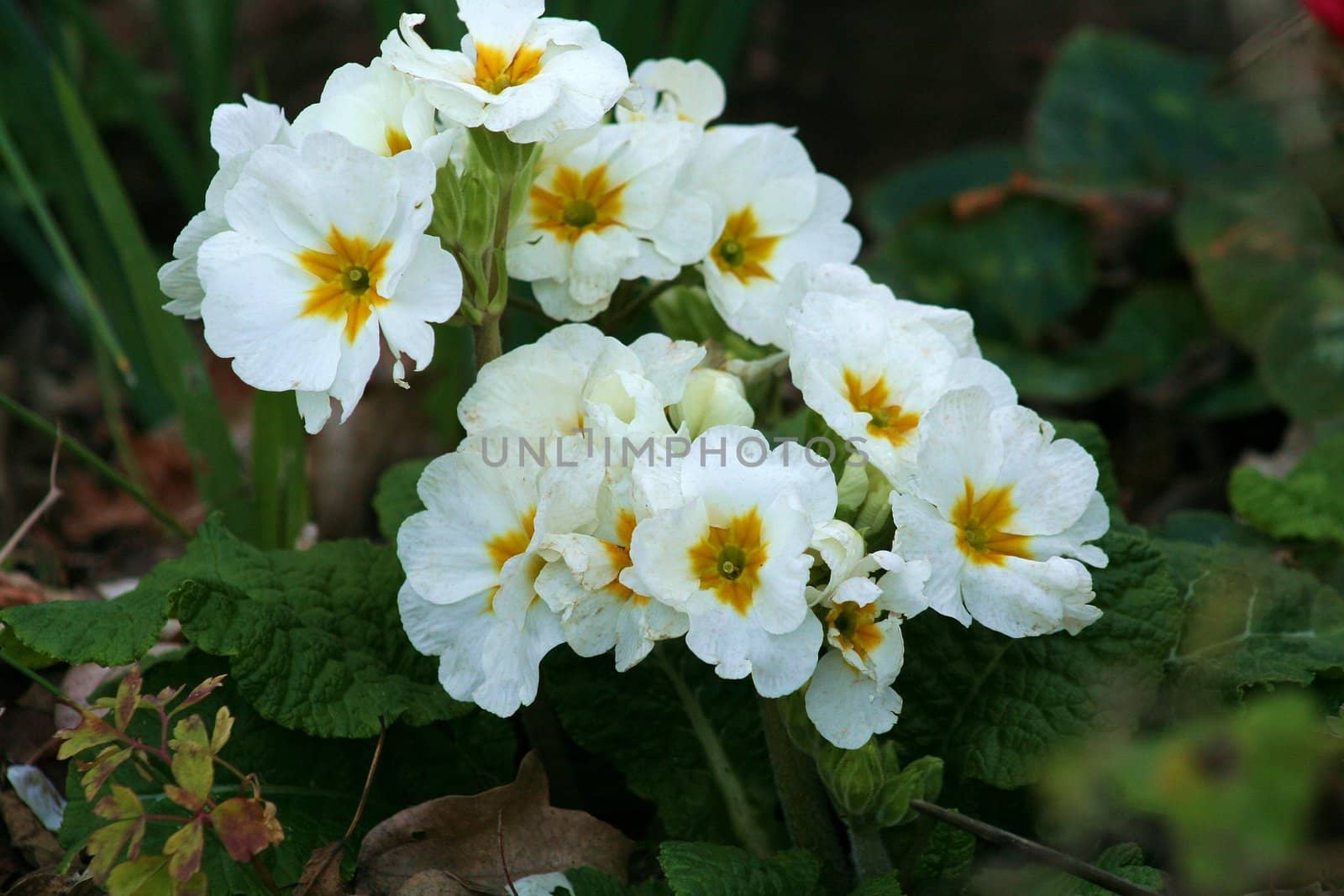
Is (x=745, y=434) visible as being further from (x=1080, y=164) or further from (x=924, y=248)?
(x=1080, y=164)

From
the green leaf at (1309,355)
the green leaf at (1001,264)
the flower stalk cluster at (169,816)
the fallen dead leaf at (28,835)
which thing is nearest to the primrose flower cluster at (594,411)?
the flower stalk cluster at (169,816)

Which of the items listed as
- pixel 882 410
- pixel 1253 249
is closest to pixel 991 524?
pixel 882 410

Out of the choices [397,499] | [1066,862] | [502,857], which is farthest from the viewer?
[397,499]

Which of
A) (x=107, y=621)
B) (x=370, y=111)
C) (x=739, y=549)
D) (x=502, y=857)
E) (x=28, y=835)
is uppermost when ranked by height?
(x=370, y=111)

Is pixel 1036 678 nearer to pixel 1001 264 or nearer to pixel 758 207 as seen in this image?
pixel 758 207

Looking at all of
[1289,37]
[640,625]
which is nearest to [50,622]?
[640,625]

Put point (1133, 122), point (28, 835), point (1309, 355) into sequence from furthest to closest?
point (1133, 122) < point (1309, 355) < point (28, 835)

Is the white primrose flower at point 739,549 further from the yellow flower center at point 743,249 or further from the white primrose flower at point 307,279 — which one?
the yellow flower center at point 743,249

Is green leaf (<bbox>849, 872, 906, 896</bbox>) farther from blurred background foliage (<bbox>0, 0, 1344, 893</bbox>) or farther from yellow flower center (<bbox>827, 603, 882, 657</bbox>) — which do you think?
yellow flower center (<bbox>827, 603, 882, 657</bbox>)
